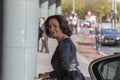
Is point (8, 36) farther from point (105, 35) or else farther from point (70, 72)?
point (105, 35)

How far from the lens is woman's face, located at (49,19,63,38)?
14.2 ft

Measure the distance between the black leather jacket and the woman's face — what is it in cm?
9

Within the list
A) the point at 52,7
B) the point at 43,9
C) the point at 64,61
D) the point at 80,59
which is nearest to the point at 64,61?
the point at 64,61

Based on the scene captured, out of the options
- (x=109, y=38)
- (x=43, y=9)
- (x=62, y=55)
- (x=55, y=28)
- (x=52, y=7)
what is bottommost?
(x=109, y=38)

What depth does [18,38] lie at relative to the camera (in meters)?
8.06

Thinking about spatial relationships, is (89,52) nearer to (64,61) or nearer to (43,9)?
(43,9)

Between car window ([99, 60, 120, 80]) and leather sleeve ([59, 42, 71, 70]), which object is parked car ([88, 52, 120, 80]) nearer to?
car window ([99, 60, 120, 80])

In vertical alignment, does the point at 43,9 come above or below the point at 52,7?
below

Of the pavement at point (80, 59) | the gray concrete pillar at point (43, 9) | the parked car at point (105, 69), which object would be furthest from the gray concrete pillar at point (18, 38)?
the gray concrete pillar at point (43, 9)

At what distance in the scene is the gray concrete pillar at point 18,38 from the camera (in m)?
8.03

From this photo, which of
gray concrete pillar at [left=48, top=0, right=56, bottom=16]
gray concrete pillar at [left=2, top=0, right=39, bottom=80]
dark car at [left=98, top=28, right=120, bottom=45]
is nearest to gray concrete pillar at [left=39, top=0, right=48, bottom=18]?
gray concrete pillar at [left=48, top=0, right=56, bottom=16]

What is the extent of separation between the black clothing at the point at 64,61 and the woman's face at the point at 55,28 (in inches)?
3.4

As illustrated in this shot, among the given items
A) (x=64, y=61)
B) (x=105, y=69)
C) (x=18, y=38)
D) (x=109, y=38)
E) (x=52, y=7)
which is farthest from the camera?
(x=52, y=7)

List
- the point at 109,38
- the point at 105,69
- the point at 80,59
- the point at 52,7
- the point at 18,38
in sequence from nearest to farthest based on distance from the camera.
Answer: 1. the point at 105,69
2. the point at 18,38
3. the point at 80,59
4. the point at 109,38
5. the point at 52,7
